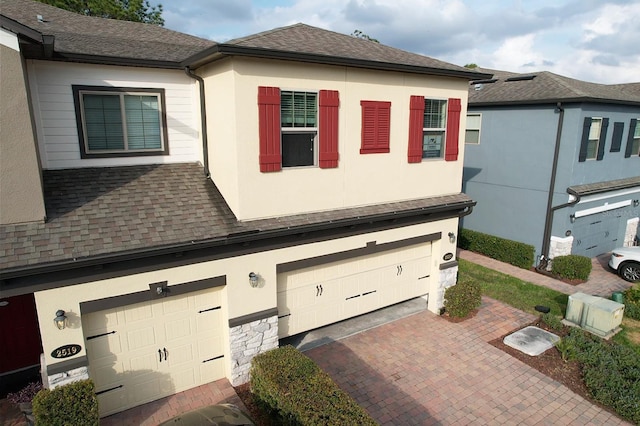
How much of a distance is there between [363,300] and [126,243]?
6.23 meters

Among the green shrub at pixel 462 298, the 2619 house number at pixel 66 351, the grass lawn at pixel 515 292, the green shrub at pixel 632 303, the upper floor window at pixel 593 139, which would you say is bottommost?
the grass lawn at pixel 515 292

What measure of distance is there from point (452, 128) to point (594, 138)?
27.1ft

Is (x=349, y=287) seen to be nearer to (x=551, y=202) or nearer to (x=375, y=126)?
(x=375, y=126)

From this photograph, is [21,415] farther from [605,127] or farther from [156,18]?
[156,18]

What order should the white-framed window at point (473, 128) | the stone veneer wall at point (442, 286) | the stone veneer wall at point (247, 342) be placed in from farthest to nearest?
the white-framed window at point (473, 128)
the stone veneer wall at point (442, 286)
the stone veneer wall at point (247, 342)

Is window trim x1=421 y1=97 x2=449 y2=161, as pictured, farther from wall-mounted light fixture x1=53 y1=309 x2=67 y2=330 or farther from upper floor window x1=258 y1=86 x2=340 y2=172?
wall-mounted light fixture x1=53 y1=309 x2=67 y2=330

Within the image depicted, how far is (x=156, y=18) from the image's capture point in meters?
31.2

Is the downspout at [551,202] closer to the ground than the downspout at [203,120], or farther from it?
closer to the ground

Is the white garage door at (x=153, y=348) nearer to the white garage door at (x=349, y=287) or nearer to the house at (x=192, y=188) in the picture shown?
the house at (x=192, y=188)

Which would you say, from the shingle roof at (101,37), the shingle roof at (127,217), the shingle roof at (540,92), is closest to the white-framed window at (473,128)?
the shingle roof at (540,92)

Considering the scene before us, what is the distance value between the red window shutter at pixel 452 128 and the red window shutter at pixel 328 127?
11.9ft

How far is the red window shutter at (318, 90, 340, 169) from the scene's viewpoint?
868 centimetres

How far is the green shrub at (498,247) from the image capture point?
15656mm

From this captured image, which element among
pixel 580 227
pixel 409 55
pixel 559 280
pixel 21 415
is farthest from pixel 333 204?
pixel 580 227
